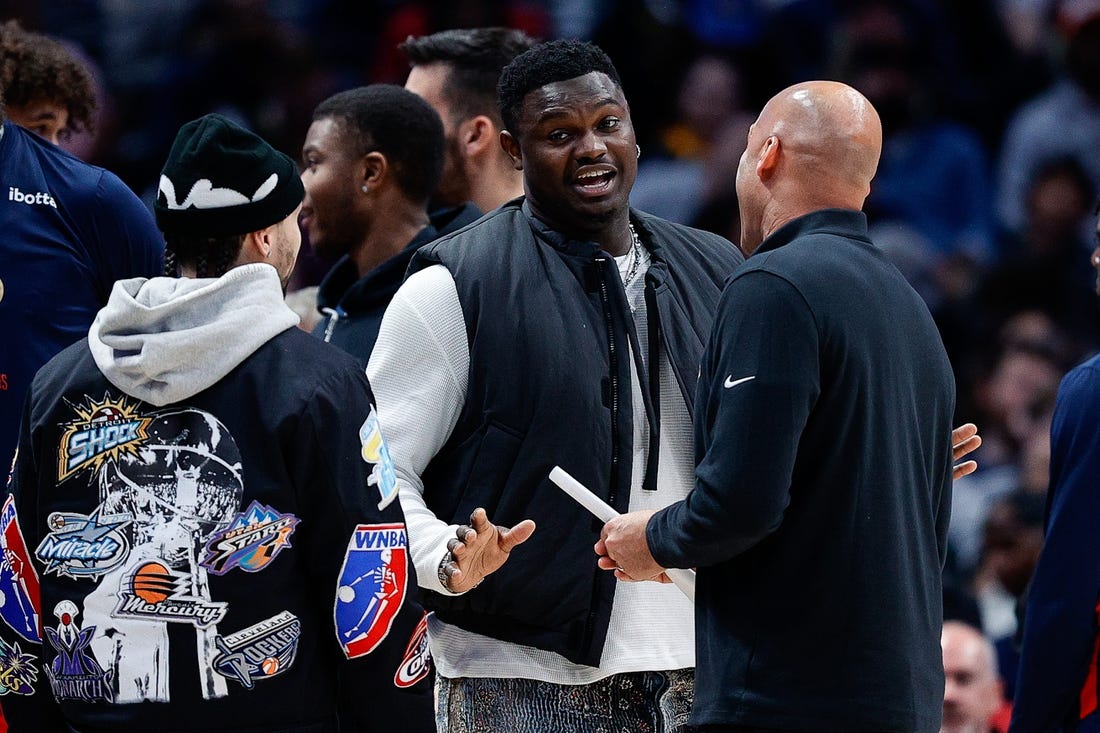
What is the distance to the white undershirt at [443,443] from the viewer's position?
3033 mm

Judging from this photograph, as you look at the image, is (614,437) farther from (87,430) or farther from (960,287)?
(960,287)

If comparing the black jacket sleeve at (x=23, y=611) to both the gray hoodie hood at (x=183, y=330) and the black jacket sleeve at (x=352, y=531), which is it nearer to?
the gray hoodie hood at (x=183, y=330)

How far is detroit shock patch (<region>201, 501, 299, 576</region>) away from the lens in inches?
98.4

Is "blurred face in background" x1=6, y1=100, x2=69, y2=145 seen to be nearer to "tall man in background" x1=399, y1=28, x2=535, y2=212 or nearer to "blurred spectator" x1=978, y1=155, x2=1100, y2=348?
"tall man in background" x1=399, y1=28, x2=535, y2=212

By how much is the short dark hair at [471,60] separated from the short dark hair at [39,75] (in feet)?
3.33

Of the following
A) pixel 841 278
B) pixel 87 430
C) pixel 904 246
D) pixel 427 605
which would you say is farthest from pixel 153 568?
pixel 904 246

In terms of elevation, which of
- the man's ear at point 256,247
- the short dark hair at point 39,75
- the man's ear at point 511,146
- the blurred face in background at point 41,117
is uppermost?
the short dark hair at point 39,75

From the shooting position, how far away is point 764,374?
2543 millimetres

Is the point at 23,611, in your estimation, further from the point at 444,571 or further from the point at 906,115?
the point at 906,115

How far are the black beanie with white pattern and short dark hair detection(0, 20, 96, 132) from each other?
1311 millimetres

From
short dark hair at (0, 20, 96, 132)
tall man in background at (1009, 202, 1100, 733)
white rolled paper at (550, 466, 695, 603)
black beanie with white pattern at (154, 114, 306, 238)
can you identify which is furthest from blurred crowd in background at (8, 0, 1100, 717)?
black beanie with white pattern at (154, 114, 306, 238)

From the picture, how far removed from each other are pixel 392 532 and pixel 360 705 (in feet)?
0.95

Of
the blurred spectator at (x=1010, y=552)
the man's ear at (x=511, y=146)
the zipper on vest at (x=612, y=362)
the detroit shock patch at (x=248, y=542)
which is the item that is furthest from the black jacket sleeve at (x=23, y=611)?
the blurred spectator at (x=1010, y=552)

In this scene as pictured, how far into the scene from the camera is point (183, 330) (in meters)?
2.52
